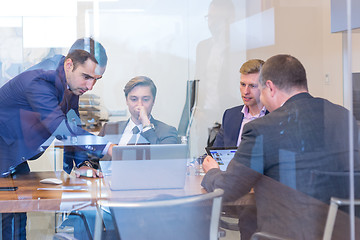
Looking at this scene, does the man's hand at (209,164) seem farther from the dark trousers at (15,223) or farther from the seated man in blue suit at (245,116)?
the dark trousers at (15,223)

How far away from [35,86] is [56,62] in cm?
18

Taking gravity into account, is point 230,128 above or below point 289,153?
above

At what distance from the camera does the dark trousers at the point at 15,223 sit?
244 centimetres

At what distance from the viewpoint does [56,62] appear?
2.54 meters

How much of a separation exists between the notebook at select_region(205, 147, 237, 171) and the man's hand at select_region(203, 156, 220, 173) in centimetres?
2

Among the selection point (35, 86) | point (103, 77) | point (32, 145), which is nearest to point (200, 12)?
point (103, 77)

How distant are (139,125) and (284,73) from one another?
31.6 inches

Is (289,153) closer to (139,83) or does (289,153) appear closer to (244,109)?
(244,109)

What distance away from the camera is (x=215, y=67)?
3.70 meters

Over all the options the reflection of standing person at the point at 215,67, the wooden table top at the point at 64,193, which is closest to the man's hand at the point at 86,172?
the wooden table top at the point at 64,193

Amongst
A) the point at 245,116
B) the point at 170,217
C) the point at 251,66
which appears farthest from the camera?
the point at 251,66

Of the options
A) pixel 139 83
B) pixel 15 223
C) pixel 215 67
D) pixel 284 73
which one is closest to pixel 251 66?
pixel 284 73

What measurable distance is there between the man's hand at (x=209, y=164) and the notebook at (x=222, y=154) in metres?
0.02

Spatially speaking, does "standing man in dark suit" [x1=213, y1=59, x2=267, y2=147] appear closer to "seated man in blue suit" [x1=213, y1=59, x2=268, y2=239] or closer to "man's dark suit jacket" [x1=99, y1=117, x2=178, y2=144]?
"seated man in blue suit" [x1=213, y1=59, x2=268, y2=239]
